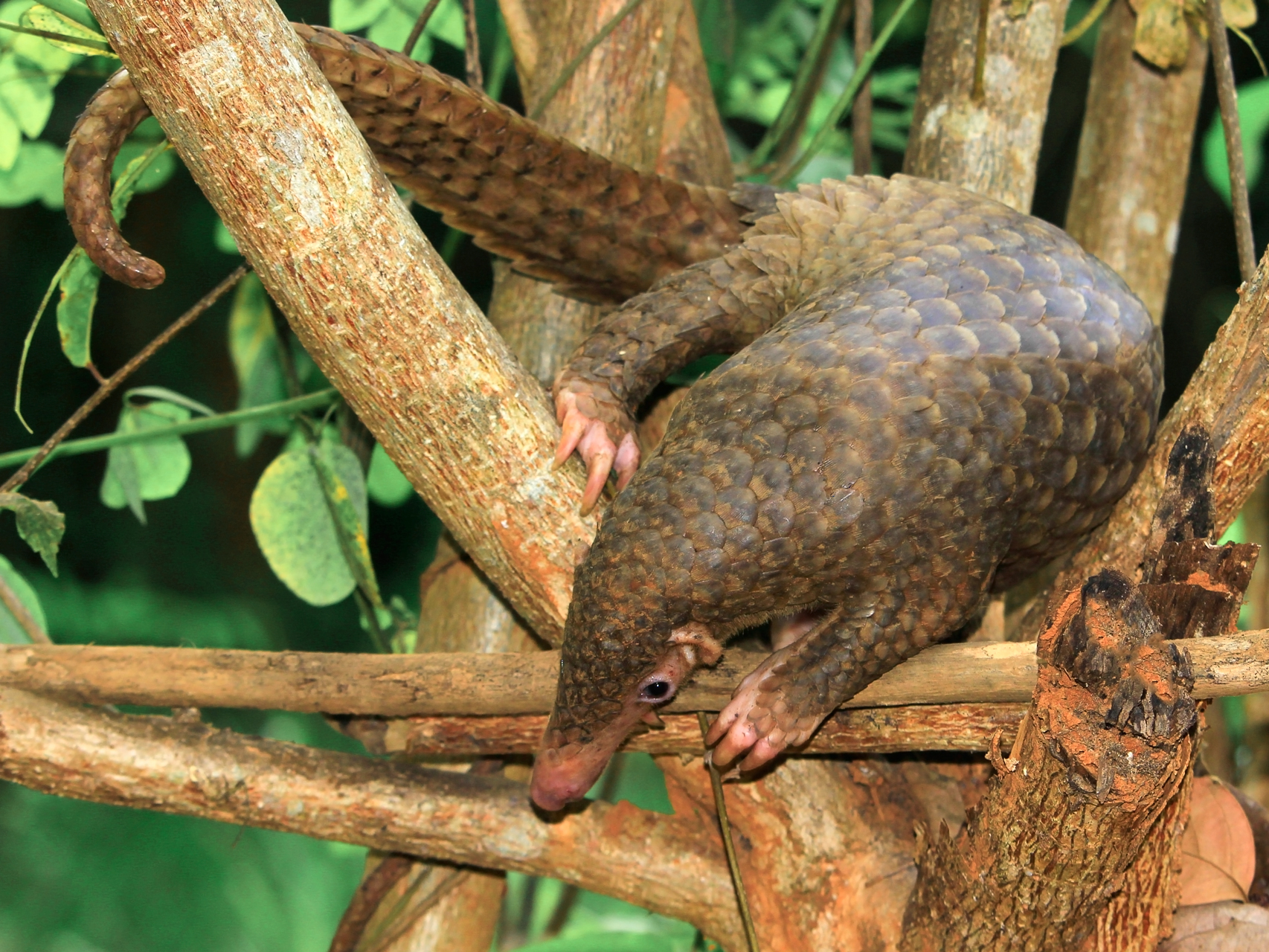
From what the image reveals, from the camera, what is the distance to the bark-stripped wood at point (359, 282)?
1.55m

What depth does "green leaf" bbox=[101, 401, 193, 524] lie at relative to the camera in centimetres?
295

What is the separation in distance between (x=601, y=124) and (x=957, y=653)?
176 cm

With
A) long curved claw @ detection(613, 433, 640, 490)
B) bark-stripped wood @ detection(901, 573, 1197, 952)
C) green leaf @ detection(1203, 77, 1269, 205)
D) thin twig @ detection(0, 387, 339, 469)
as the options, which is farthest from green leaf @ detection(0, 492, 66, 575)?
green leaf @ detection(1203, 77, 1269, 205)

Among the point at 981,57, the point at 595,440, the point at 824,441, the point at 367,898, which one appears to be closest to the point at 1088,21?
the point at 981,57

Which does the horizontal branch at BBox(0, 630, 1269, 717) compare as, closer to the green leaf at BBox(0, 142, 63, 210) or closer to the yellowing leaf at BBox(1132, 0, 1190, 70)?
the green leaf at BBox(0, 142, 63, 210)

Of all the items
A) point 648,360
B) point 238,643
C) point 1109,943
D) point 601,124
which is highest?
point 601,124

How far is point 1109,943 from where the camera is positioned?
189 centimetres

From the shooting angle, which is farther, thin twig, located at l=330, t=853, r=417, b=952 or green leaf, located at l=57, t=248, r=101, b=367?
thin twig, located at l=330, t=853, r=417, b=952

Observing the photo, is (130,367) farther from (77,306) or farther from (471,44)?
(471,44)

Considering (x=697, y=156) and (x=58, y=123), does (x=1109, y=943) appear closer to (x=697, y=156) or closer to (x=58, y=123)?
(x=697, y=156)

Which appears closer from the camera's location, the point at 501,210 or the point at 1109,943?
Result: the point at 1109,943

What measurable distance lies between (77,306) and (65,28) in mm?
597

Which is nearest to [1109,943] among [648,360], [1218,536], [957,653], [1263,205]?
[957,653]

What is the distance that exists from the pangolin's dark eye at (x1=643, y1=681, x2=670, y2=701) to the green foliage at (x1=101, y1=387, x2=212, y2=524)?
164 cm
